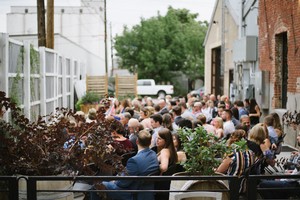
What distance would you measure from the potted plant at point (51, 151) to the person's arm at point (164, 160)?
2.24 metres

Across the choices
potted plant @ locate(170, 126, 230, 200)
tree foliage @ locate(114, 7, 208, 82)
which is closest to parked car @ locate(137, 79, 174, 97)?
tree foliage @ locate(114, 7, 208, 82)

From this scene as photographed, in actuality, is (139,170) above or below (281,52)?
below

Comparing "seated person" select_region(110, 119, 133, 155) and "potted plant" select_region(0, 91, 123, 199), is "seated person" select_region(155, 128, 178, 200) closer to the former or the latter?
"seated person" select_region(110, 119, 133, 155)

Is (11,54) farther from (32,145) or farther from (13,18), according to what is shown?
(13,18)

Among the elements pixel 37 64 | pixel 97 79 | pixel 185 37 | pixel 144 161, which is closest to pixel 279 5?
pixel 37 64

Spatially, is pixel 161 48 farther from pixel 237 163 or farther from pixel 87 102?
pixel 237 163

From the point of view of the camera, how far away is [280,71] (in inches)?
680

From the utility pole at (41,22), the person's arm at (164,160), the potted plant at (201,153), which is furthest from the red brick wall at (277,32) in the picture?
the potted plant at (201,153)

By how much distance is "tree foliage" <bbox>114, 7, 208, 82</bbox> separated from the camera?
54844mm

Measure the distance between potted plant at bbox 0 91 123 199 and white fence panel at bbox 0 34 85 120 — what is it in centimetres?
582

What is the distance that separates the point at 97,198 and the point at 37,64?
9.64 metres

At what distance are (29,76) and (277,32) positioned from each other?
7761 millimetres

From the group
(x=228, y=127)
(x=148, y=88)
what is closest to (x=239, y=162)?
(x=228, y=127)

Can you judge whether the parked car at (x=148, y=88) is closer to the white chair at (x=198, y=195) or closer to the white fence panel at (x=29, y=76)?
the white fence panel at (x=29, y=76)
